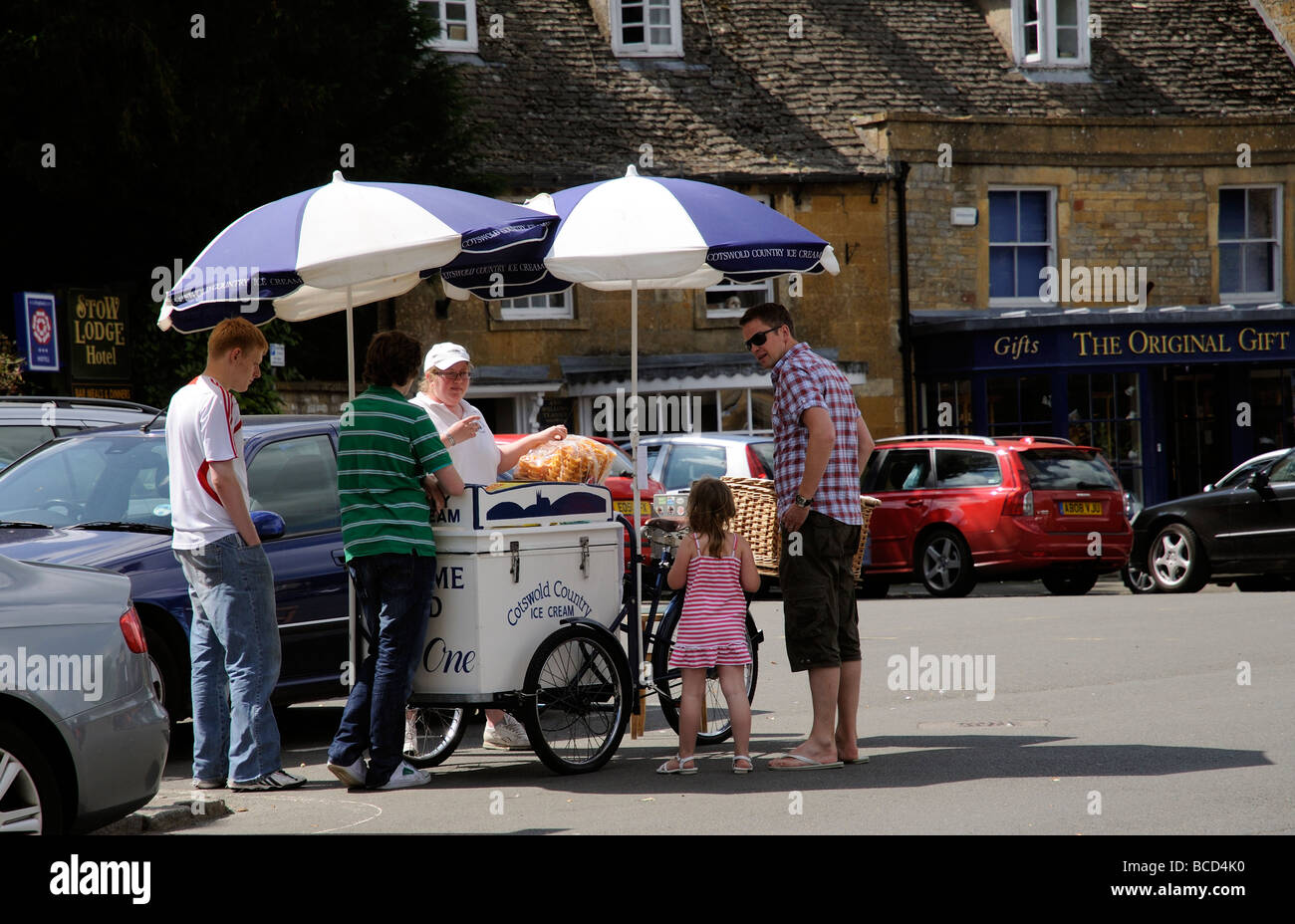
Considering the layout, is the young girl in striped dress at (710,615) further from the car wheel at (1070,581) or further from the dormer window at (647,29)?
the dormer window at (647,29)

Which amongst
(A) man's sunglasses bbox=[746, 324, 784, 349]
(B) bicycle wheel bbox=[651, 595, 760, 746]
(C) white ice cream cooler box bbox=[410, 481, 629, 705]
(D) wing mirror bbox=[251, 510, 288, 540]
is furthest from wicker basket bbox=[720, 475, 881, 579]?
(D) wing mirror bbox=[251, 510, 288, 540]

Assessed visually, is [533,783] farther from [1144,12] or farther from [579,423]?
[1144,12]

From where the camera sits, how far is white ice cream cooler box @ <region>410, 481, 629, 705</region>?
7.66 metres

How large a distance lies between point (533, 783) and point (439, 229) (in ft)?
8.80

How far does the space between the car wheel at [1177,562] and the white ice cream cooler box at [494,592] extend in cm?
1196

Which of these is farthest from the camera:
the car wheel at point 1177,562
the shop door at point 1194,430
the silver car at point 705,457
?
the shop door at point 1194,430

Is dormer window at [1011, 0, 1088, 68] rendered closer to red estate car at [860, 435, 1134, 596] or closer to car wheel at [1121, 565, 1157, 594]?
red estate car at [860, 435, 1134, 596]

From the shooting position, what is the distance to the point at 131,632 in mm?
5859

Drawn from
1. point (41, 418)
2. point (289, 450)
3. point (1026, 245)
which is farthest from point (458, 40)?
point (289, 450)

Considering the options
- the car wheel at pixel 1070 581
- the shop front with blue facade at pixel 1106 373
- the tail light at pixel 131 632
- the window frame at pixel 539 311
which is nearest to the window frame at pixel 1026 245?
the shop front with blue facade at pixel 1106 373

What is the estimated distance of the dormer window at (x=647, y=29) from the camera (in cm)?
2952

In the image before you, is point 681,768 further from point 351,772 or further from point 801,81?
point 801,81

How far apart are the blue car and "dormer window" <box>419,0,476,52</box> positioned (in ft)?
65.6

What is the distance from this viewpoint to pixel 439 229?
7816mm
